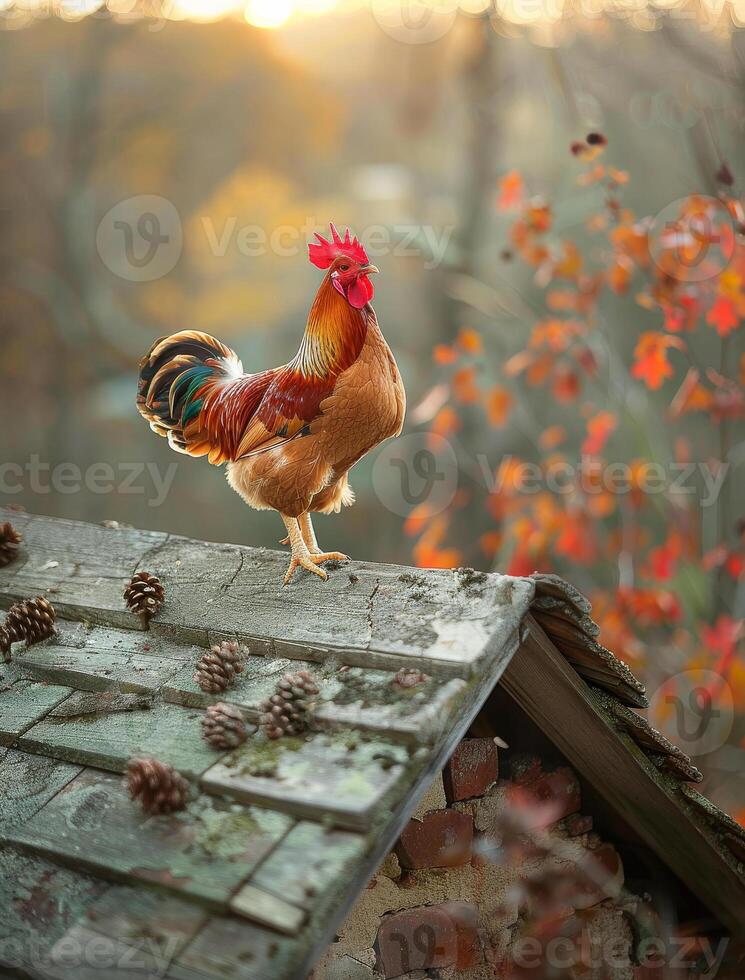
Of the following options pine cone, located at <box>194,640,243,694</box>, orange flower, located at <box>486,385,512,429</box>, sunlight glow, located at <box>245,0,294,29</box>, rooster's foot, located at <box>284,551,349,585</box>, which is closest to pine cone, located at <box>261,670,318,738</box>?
pine cone, located at <box>194,640,243,694</box>

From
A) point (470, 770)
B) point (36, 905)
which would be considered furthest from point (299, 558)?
point (36, 905)

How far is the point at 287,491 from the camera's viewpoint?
175cm

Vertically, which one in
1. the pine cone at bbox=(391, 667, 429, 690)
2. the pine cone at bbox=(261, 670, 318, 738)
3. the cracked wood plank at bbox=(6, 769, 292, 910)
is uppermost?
the pine cone at bbox=(391, 667, 429, 690)

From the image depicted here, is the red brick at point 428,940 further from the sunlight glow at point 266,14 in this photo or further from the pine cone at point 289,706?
the sunlight glow at point 266,14

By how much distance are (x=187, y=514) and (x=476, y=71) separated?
3.89 metres

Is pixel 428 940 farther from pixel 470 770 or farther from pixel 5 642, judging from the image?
pixel 5 642

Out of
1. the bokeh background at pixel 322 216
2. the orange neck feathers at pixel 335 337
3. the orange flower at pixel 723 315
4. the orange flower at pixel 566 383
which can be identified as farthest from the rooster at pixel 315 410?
the bokeh background at pixel 322 216

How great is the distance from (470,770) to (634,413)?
105 inches

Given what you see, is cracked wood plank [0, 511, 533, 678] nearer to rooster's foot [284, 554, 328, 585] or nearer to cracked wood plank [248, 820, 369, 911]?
rooster's foot [284, 554, 328, 585]

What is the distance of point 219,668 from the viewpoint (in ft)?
4.61

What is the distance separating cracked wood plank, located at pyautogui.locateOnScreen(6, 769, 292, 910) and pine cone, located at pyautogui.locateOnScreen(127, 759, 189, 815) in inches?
0.6

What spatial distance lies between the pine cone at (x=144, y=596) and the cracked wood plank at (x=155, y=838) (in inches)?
17.0

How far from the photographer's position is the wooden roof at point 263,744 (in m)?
1.04

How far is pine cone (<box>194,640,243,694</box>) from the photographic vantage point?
140 centimetres
